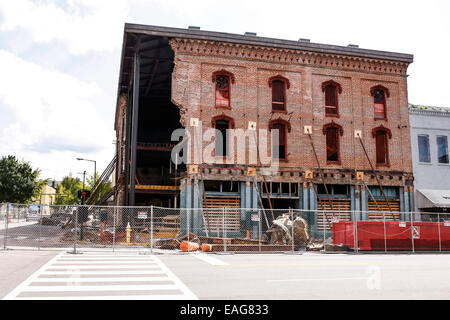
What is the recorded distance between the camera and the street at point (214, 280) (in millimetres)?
8578

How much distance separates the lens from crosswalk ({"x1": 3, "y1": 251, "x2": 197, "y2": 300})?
8.37 m

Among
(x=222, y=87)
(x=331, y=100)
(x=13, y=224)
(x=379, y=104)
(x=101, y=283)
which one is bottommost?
(x=101, y=283)

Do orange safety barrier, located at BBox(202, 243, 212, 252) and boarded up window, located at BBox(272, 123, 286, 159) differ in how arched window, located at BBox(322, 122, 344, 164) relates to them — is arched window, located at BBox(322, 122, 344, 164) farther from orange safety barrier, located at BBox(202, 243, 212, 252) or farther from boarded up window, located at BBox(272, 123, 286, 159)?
orange safety barrier, located at BBox(202, 243, 212, 252)

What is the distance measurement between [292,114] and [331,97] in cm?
339

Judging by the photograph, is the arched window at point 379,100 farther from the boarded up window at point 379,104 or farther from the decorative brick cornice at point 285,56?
the decorative brick cornice at point 285,56

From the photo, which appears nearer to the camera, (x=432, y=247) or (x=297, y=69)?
(x=432, y=247)

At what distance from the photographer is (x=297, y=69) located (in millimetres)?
27906

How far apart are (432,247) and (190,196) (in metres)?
12.7

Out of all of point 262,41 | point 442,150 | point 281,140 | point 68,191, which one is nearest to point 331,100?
point 281,140

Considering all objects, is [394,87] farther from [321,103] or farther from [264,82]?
[264,82]

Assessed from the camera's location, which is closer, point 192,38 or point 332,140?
point 192,38

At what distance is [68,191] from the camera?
11569 centimetres

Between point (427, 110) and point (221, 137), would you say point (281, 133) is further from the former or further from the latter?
point (427, 110)
